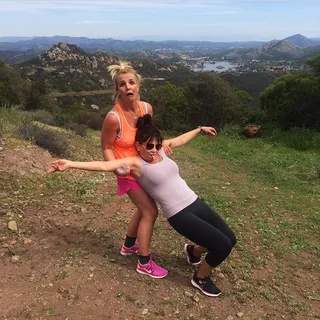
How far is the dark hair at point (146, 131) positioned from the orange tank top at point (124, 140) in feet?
0.25

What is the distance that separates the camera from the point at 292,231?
444 centimetres

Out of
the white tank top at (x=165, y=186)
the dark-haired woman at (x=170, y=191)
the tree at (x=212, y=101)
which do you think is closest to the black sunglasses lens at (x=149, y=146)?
the dark-haired woman at (x=170, y=191)

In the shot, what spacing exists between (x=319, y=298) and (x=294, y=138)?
871 cm

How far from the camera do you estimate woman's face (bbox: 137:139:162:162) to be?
2.70m

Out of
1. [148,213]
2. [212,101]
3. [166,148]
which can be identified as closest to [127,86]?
[166,148]

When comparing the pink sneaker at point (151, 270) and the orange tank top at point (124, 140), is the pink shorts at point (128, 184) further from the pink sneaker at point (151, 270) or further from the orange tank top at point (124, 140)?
the pink sneaker at point (151, 270)

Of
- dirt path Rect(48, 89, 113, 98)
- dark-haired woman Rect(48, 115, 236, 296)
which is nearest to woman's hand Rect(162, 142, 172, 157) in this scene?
dark-haired woman Rect(48, 115, 236, 296)

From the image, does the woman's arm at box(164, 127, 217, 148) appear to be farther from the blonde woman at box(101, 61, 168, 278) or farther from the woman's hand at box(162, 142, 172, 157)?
the blonde woman at box(101, 61, 168, 278)

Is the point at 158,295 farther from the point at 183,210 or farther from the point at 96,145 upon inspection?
the point at 96,145

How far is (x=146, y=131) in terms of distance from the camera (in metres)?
2.70

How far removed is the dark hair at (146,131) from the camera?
2699mm

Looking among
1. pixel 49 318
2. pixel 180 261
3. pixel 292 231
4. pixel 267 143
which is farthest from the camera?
pixel 267 143

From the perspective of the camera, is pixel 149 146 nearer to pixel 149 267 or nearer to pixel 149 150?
pixel 149 150

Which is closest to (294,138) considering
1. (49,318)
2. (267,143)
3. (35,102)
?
(267,143)
